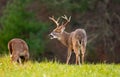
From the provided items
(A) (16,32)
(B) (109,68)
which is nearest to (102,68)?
(B) (109,68)

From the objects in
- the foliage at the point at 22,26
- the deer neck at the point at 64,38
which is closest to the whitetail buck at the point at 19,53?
the deer neck at the point at 64,38

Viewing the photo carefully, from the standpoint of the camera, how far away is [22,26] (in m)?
30.8

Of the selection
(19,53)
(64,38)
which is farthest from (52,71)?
(64,38)

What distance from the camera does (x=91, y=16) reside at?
34.0 meters

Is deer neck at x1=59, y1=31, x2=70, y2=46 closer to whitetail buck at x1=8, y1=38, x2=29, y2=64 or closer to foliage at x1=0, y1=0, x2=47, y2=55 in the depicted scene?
whitetail buck at x1=8, y1=38, x2=29, y2=64

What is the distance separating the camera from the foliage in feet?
99.4

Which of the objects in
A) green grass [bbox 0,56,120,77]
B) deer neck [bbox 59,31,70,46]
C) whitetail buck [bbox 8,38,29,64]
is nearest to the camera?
green grass [bbox 0,56,120,77]

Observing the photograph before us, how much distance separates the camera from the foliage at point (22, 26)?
3030cm

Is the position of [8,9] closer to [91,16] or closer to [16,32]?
[16,32]

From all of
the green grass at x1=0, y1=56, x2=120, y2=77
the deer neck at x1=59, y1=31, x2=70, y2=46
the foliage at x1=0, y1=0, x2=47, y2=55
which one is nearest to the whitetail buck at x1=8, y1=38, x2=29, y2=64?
the green grass at x1=0, y1=56, x2=120, y2=77

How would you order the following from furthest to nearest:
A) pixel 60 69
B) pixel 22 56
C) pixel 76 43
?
pixel 76 43 < pixel 22 56 < pixel 60 69

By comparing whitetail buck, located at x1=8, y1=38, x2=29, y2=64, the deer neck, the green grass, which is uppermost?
the deer neck

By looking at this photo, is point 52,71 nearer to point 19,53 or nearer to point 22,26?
point 19,53

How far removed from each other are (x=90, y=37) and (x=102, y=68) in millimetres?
20046
